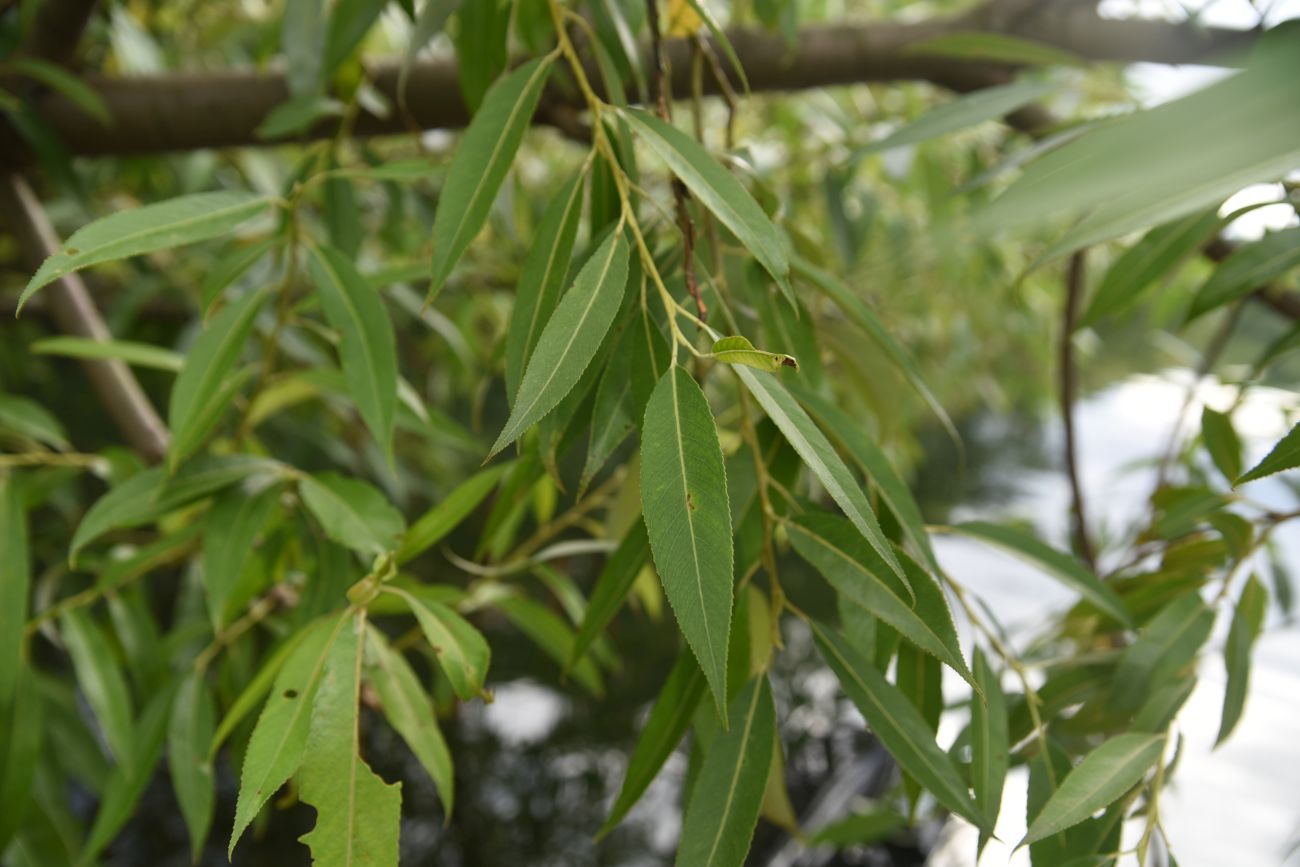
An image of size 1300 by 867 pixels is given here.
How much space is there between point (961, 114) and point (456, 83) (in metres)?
0.26

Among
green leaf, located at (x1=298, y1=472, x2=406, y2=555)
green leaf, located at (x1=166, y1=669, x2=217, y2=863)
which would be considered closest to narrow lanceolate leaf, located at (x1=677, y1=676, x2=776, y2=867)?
green leaf, located at (x1=298, y1=472, x2=406, y2=555)

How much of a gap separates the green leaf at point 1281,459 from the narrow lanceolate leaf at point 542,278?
160 millimetres

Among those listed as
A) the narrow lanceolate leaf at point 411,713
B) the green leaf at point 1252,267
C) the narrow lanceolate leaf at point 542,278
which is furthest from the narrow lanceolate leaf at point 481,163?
the green leaf at point 1252,267

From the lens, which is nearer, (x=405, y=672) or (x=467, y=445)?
(x=405, y=672)

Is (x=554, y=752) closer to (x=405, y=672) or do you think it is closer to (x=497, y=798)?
(x=497, y=798)

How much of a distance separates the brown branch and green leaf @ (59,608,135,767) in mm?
86

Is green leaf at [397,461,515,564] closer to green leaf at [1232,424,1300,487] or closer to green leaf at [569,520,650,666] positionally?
green leaf at [569,520,650,666]

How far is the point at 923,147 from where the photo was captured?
0.82 m

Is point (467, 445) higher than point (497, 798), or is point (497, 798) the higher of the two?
point (467, 445)

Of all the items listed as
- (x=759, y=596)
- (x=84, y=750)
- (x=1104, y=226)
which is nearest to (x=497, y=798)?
(x=84, y=750)

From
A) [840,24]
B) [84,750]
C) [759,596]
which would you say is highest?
[840,24]

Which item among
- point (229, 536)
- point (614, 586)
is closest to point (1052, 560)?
point (614, 586)

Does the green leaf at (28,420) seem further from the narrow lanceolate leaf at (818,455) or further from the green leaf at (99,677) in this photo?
the narrow lanceolate leaf at (818,455)

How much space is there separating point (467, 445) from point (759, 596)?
18 centimetres
